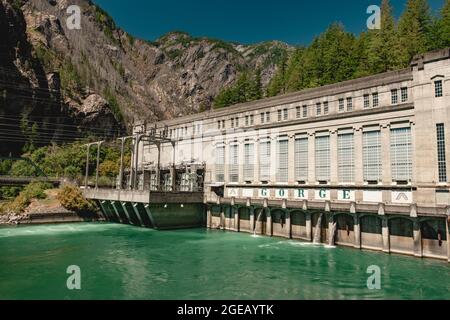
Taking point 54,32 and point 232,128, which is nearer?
point 232,128

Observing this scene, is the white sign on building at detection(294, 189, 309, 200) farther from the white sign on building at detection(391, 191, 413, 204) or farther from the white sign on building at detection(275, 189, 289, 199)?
the white sign on building at detection(391, 191, 413, 204)

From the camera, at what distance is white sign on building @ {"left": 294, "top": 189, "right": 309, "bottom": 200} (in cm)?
4912

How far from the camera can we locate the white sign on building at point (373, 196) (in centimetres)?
4138

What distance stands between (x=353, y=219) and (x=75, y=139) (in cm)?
9975

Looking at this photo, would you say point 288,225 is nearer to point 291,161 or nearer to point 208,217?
point 291,161

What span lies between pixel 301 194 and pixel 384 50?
3740cm

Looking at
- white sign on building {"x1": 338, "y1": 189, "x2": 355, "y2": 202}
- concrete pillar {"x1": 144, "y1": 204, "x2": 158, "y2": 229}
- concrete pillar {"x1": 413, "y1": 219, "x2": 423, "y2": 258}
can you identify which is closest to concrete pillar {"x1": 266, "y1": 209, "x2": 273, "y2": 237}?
white sign on building {"x1": 338, "y1": 189, "x2": 355, "y2": 202}

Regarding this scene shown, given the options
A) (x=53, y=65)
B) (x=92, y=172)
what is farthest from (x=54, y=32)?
(x=92, y=172)

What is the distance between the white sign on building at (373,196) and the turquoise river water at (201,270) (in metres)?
7.11

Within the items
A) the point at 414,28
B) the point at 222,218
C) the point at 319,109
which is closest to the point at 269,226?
the point at 222,218

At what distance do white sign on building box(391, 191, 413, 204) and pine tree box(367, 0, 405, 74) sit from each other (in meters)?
35.0

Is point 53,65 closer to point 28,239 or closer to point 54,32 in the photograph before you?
point 54,32

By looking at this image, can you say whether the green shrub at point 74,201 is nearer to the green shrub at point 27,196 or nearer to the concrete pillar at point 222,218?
the green shrub at point 27,196

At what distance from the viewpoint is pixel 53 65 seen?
412 feet
